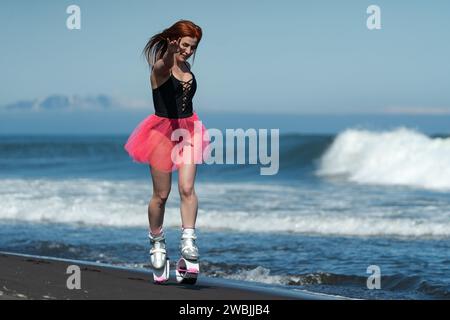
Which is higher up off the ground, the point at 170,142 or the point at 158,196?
the point at 170,142

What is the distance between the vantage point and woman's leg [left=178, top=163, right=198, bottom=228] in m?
5.79

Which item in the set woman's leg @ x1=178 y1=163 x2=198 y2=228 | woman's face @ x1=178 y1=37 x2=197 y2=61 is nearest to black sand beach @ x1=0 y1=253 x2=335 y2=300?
woman's leg @ x1=178 y1=163 x2=198 y2=228

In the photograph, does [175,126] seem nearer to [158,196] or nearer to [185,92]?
[185,92]

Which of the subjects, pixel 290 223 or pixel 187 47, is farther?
pixel 290 223

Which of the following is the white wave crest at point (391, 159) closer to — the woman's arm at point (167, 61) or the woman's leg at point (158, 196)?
the woman's leg at point (158, 196)

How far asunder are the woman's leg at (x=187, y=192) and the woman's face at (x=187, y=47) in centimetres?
75

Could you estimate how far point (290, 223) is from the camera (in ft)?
39.7

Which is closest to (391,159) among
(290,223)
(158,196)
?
(290,223)

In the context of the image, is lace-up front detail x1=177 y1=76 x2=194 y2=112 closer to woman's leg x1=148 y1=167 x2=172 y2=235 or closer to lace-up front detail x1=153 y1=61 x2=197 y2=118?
lace-up front detail x1=153 y1=61 x2=197 y2=118

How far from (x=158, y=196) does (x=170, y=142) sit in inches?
16.2

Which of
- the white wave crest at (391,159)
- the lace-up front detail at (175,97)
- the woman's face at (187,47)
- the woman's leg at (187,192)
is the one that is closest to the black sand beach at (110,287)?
the woman's leg at (187,192)

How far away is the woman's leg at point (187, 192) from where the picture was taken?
579 centimetres
